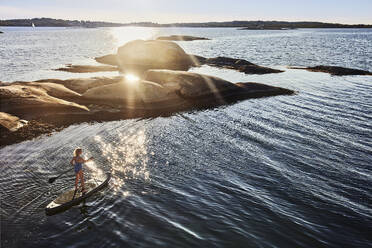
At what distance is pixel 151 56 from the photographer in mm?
57625

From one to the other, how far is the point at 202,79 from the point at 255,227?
24146 mm

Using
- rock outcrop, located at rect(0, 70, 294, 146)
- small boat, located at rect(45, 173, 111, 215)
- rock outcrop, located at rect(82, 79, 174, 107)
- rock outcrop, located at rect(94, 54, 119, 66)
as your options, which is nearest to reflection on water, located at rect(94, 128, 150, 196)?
small boat, located at rect(45, 173, 111, 215)

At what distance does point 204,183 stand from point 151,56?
46210 mm

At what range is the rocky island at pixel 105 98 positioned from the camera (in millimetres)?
23281

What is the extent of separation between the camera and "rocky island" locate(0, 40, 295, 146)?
76.4 ft

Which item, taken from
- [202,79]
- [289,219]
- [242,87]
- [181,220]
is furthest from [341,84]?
[181,220]

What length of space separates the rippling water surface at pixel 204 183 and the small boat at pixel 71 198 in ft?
1.03

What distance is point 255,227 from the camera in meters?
11.7

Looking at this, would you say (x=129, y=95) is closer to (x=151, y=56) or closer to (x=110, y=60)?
(x=151, y=56)

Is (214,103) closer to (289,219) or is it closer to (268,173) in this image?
A: (268,173)

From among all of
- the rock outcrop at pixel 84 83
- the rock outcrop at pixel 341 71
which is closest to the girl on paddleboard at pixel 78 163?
the rock outcrop at pixel 84 83

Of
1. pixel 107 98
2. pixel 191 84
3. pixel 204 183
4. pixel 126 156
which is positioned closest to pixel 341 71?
pixel 191 84

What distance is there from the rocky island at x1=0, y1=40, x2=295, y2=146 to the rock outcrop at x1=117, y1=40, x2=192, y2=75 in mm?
20854

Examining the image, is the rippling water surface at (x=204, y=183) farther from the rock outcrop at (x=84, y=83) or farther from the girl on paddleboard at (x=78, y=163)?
the rock outcrop at (x=84, y=83)
